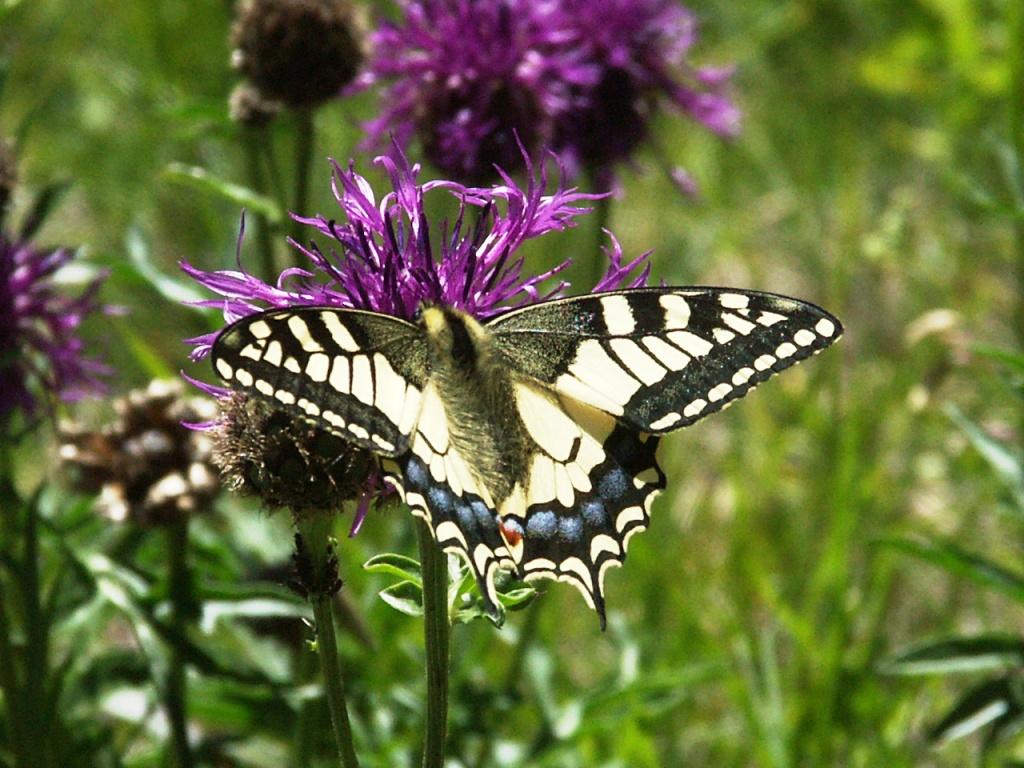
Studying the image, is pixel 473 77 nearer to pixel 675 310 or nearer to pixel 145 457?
pixel 145 457

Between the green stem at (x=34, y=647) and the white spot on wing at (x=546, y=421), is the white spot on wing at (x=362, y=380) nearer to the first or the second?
the white spot on wing at (x=546, y=421)

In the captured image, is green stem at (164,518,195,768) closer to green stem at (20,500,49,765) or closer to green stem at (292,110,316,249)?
green stem at (20,500,49,765)

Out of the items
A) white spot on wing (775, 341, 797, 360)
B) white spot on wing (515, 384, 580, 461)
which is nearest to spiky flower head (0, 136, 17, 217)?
white spot on wing (515, 384, 580, 461)

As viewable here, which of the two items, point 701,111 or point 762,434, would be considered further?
point 762,434

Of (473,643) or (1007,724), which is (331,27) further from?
(1007,724)

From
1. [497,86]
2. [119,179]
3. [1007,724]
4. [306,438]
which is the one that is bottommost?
[1007,724]

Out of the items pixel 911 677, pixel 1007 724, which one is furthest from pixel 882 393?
pixel 1007 724

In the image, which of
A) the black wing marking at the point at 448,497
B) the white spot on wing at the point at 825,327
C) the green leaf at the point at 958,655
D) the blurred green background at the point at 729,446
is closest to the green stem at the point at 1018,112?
the blurred green background at the point at 729,446
